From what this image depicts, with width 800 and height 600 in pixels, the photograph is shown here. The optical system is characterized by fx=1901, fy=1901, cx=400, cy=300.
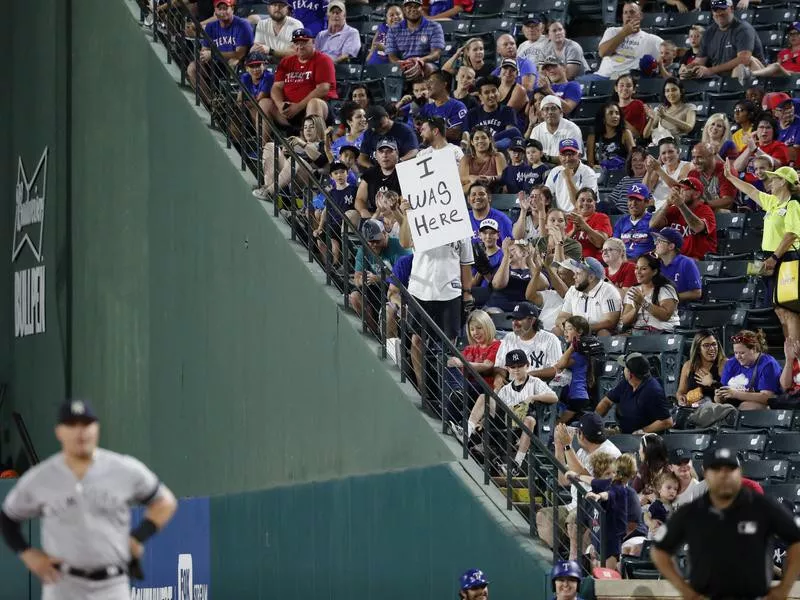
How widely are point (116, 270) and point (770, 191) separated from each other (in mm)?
7393

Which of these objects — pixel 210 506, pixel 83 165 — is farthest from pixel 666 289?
pixel 83 165

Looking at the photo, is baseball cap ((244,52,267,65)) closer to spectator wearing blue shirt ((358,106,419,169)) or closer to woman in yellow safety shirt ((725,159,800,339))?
→ spectator wearing blue shirt ((358,106,419,169))

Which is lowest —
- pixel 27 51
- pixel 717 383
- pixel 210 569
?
pixel 210 569

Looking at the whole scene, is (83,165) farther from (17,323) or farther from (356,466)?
(356,466)

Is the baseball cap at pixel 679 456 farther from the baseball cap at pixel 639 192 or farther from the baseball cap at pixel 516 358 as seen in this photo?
the baseball cap at pixel 639 192

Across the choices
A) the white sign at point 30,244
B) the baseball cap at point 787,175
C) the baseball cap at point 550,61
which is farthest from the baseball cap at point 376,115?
the white sign at point 30,244

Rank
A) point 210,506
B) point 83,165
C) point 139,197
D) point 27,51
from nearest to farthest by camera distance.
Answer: point 210,506 < point 139,197 < point 83,165 < point 27,51

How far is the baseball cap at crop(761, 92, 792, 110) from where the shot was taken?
57.3 ft

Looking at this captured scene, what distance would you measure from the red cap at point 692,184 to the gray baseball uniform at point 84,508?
818 centimetres

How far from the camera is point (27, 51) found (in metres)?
22.3

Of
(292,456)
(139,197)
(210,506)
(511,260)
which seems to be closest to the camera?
(511,260)

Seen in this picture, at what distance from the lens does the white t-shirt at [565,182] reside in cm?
1655

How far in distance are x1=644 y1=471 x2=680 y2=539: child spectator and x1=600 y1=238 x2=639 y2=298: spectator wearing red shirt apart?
2.87m

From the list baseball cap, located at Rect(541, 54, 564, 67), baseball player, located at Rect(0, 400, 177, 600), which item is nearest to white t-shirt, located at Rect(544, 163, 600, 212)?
baseball cap, located at Rect(541, 54, 564, 67)
